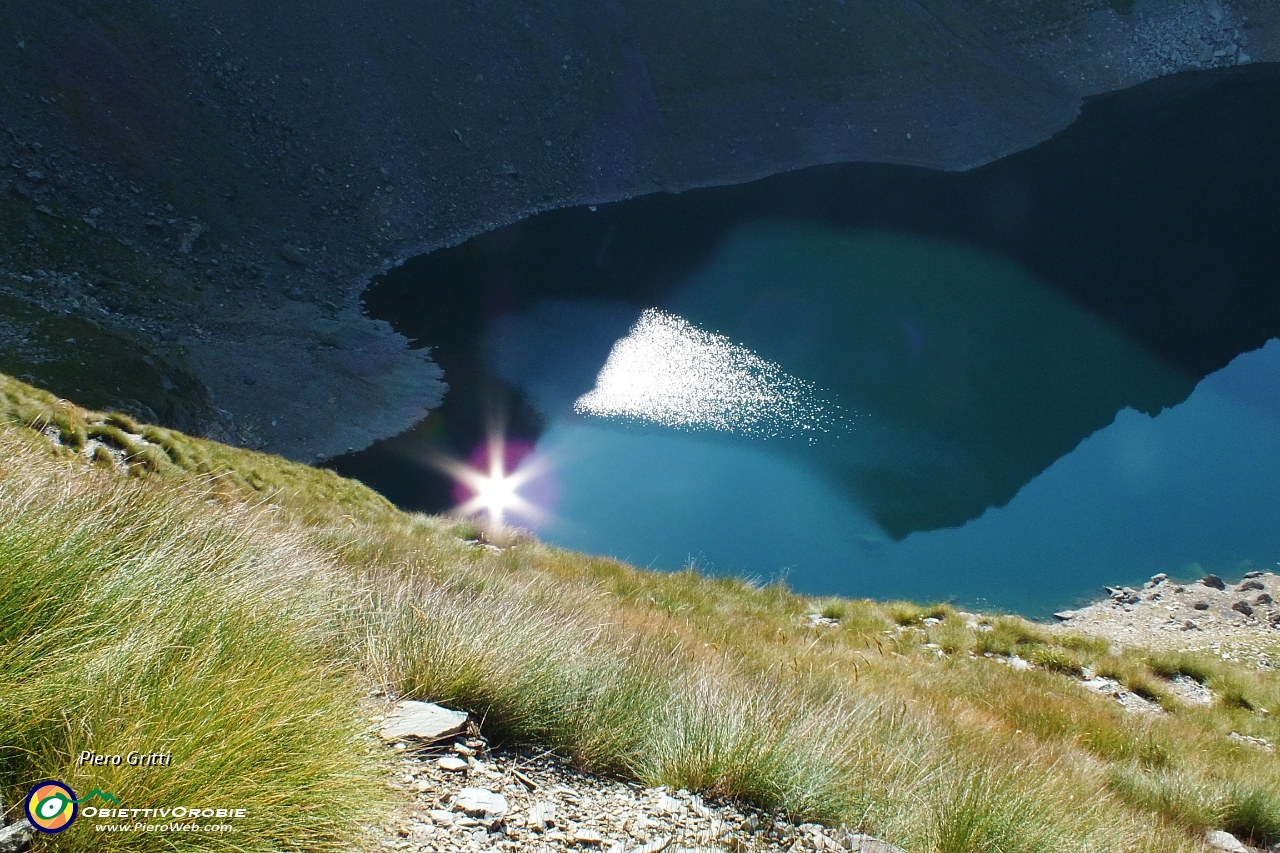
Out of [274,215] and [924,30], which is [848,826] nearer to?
[274,215]

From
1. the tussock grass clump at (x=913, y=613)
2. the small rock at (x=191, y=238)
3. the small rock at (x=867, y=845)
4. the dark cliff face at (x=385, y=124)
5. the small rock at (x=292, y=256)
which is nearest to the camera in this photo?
the small rock at (x=867, y=845)

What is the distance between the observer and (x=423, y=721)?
3660 millimetres

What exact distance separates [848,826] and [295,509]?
777 cm

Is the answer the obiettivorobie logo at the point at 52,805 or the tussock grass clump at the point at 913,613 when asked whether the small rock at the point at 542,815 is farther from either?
the tussock grass clump at the point at 913,613

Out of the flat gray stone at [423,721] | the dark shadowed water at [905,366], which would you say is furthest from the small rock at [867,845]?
the dark shadowed water at [905,366]

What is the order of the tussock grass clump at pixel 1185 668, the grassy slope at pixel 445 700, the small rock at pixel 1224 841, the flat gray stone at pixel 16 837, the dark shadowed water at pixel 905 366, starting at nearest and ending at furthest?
the flat gray stone at pixel 16 837 → the grassy slope at pixel 445 700 → the small rock at pixel 1224 841 → the tussock grass clump at pixel 1185 668 → the dark shadowed water at pixel 905 366

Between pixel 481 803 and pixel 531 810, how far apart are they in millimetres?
191

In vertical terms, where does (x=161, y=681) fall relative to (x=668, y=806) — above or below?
above

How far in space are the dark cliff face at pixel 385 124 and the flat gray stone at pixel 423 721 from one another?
2296cm

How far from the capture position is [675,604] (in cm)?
979

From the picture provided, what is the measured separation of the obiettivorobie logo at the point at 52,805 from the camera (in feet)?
7.72

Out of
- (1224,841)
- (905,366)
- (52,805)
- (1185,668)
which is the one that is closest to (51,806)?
(52,805)

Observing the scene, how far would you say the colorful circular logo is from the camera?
92.6 inches

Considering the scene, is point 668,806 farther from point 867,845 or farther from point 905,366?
point 905,366
